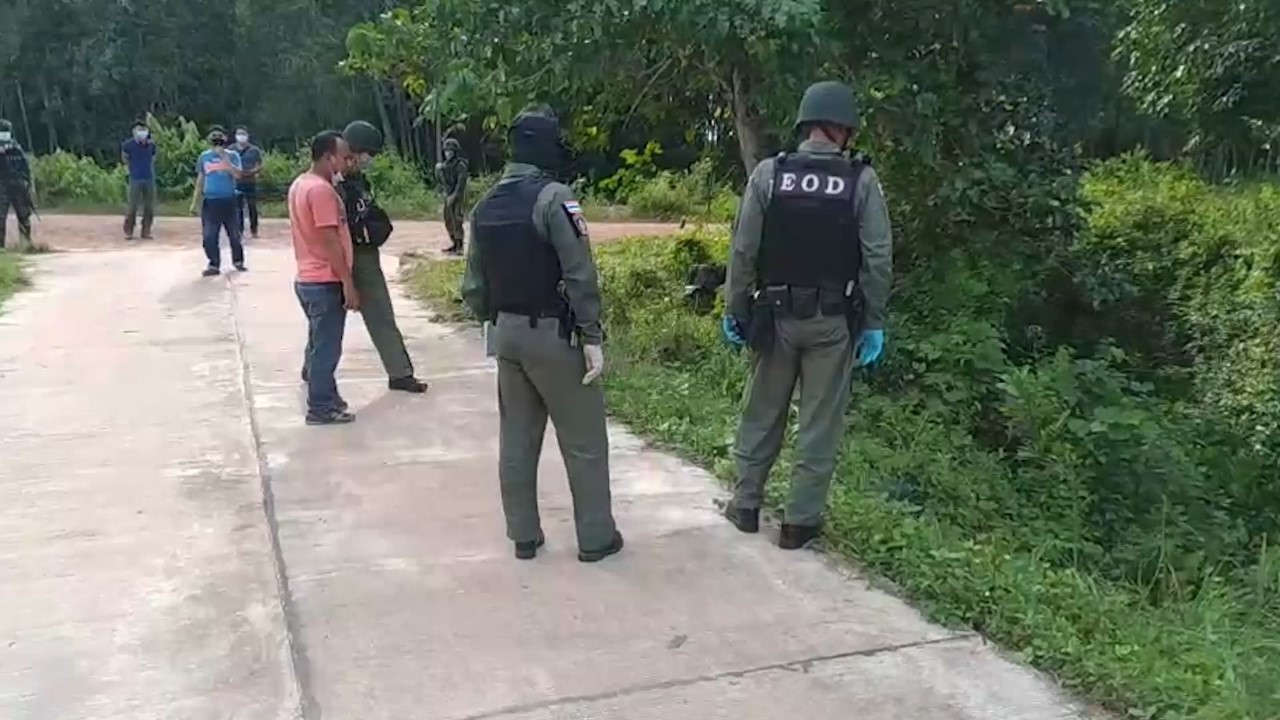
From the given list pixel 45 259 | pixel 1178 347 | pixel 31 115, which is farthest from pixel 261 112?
pixel 1178 347

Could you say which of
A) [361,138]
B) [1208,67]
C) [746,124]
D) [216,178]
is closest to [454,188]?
[216,178]

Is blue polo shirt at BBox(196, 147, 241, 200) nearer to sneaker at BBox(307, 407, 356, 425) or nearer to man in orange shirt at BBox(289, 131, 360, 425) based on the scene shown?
man in orange shirt at BBox(289, 131, 360, 425)

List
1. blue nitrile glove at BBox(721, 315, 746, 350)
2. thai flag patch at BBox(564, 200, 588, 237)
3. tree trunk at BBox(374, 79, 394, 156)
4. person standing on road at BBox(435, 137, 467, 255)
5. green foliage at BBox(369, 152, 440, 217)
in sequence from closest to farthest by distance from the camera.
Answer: thai flag patch at BBox(564, 200, 588, 237)
blue nitrile glove at BBox(721, 315, 746, 350)
person standing on road at BBox(435, 137, 467, 255)
green foliage at BBox(369, 152, 440, 217)
tree trunk at BBox(374, 79, 394, 156)

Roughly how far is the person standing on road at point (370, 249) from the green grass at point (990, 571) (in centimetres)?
132

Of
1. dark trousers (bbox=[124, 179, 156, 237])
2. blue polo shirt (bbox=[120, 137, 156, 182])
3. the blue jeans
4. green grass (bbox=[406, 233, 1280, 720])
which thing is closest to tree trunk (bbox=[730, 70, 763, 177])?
green grass (bbox=[406, 233, 1280, 720])

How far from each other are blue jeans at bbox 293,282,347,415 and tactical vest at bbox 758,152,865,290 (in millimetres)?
3132

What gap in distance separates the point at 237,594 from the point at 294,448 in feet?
6.79

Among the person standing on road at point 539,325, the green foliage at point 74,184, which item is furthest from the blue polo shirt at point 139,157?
the person standing on road at point 539,325

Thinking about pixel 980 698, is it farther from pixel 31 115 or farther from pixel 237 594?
Answer: pixel 31 115

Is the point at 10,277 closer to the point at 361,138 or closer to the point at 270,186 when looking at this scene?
the point at 361,138

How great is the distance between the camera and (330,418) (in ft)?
23.2

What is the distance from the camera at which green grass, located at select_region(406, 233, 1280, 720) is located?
12.1ft

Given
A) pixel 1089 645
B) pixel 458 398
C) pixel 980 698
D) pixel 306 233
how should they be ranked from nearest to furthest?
pixel 980 698, pixel 1089 645, pixel 306 233, pixel 458 398

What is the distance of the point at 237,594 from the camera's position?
4551 mm
